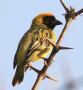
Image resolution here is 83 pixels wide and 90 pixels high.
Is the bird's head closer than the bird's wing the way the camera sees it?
No

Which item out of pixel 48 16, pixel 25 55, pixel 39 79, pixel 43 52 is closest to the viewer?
pixel 39 79

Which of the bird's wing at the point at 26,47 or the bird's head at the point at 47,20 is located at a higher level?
the bird's wing at the point at 26,47

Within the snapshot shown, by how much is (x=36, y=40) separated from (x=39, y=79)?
3.09m

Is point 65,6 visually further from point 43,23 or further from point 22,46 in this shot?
point 43,23

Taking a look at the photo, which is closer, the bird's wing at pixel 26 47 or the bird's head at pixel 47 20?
the bird's wing at pixel 26 47

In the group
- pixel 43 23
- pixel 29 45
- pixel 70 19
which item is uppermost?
pixel 70 19

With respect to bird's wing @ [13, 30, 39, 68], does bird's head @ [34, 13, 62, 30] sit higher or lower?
lower

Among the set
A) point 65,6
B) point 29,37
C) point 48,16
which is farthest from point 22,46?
point 65,6

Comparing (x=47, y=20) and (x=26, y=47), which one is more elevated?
(x=26, y=47)

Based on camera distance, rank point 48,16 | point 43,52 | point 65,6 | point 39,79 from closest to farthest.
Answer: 1. point 39,79
2. point 65,6
3. point 43,52
4. point 48,16

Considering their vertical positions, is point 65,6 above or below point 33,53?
above

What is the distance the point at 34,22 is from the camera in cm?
785

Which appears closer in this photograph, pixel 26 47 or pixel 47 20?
pixel 26 47

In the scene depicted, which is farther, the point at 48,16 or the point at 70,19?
the point at 48,16
